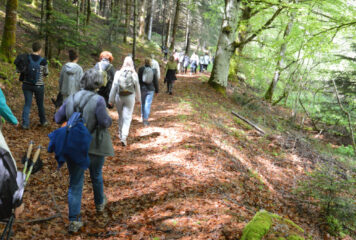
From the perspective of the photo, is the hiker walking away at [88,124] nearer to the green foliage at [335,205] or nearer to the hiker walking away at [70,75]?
the hiker walking away at [70,75]

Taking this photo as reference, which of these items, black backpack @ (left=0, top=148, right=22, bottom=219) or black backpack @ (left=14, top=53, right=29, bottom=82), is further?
black backpack @ (left=14, top=53, right=29, bottom=82)

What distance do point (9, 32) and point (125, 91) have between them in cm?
609

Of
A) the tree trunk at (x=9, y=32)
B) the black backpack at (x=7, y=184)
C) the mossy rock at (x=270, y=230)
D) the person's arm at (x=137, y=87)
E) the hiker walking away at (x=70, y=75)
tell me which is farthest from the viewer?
the tree trunk at (x=9, y=32)

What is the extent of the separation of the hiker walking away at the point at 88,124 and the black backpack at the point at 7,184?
37.8 inches

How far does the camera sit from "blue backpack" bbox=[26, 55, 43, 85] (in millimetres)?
6246

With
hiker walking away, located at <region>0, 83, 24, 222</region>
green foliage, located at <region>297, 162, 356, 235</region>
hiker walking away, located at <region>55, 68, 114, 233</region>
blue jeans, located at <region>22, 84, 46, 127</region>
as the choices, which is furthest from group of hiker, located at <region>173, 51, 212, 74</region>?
hiker walking away, located at <region>0, 83, 24, 222</region>

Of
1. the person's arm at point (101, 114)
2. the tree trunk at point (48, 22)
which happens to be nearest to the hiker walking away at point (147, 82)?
the person's arm at point (101, 114)

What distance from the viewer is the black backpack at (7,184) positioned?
88.4 inches

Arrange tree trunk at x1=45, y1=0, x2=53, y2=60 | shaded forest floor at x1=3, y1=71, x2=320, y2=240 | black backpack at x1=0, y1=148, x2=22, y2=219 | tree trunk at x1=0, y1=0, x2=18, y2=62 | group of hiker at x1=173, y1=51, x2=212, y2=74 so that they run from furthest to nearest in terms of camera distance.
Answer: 1. group of hiker at x1=173, y1=51, x2=212, y2=74
2. tree trunk at x1=45, y1=0, x2=53, y2=60
3. tree trunk at x1=0, y1=0, x2=18, y2=62
4. shaded forest floor at x1=3, y1=71, x2=320, y2=240
5. black backpack at x1=0, y1=148, x2=22, y2=219

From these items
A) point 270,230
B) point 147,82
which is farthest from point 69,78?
point 270,230

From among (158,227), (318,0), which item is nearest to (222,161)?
(158,227)

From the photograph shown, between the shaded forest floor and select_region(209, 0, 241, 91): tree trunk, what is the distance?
5.37 meters

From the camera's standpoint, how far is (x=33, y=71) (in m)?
6.30

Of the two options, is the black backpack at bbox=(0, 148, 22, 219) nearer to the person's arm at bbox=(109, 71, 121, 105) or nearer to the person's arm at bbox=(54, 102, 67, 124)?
the person's arm at bbox=(54, 102, 67, 124)
